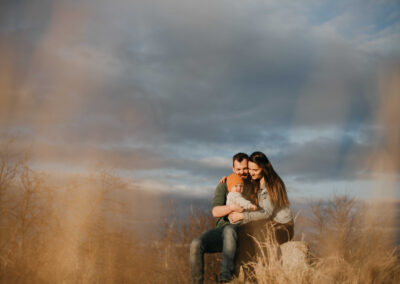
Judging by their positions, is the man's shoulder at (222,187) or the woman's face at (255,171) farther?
the man's shoulder at (222,187)

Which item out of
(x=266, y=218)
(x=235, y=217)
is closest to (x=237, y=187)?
(x=235, y=217)

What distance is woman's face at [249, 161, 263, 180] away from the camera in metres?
6.23

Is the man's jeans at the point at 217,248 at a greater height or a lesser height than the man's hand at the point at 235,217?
lesser

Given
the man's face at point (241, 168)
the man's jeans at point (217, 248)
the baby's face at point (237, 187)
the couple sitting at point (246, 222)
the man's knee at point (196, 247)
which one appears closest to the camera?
the man's jeans at point (217, 248)

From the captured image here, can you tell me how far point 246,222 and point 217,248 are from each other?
23.4 inches

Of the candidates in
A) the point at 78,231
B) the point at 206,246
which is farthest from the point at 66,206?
the point at 206,246

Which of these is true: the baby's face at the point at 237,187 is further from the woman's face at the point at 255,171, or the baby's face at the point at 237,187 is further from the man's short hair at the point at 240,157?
the man's short hair at the point at 240,157

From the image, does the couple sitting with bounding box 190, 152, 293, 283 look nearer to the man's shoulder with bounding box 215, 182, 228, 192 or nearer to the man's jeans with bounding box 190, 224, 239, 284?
the man's jeans with bounding box 190, 224, 239, 284

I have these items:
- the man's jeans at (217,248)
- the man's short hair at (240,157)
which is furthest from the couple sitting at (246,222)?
the man's short hair at (240,157)

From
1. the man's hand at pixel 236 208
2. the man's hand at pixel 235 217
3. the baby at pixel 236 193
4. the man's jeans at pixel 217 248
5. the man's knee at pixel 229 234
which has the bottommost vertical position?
the man's jeans at pixel 217 248

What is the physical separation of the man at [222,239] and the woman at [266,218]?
221mm

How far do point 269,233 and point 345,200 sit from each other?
3.94 metres

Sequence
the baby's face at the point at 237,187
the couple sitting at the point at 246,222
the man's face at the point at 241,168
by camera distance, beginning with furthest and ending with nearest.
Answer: the man's face at the point at 241,168 < the baby's face at the point at 237,187 < the couple sitting at the point at 246,222

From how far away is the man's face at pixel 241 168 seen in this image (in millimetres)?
6414
